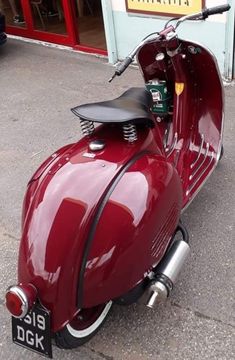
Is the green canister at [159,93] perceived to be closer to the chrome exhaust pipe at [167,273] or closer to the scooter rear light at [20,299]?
the chrome exhaust pipe at [167,273]

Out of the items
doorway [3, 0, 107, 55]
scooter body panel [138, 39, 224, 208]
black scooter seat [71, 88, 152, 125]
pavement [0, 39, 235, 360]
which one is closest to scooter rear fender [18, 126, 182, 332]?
black scooter seat [71, 88, 152, 125]

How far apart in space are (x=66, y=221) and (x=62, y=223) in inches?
0.7

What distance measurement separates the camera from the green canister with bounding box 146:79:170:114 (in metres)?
2.91

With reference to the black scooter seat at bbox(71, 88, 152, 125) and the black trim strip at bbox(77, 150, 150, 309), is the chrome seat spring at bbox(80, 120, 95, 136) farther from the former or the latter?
the black trim strip at bbox(77, 150, 150, 309)

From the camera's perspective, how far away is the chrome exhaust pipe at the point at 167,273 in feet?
6.45

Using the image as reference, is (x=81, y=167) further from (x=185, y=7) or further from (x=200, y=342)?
(x=185, y=7)

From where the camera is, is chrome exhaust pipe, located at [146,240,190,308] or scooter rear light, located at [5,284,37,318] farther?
chrome exhaust pipe, located at [146,240,190,308]

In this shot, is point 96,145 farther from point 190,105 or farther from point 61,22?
point 61,22

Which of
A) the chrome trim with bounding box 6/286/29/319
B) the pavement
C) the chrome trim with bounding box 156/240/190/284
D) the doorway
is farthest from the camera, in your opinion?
the doorway

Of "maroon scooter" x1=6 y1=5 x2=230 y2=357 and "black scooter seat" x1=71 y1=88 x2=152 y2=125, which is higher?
"black scooter seat" x1=71 y1=88 x2=152 y2=125

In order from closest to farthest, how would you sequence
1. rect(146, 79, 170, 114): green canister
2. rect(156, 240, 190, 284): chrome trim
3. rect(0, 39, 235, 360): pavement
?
1. rect(156, 240, 190, 284): chrome trim
2. rect(0, 39, 235, 360): pavement
3. rect(146, 79, 170, 114): green canister

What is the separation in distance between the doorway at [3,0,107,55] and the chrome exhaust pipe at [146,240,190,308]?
14.5ft

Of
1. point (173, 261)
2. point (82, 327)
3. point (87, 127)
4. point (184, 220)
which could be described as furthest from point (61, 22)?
point (82, 327)

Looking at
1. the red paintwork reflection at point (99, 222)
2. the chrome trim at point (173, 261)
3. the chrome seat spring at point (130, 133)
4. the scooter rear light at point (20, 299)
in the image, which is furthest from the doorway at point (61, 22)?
the scooter rear light at point (20, 299)
